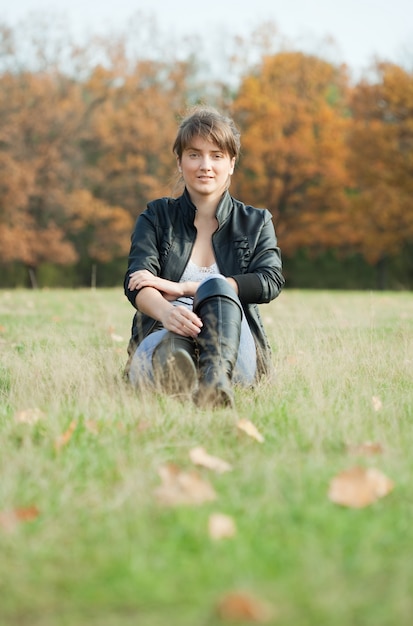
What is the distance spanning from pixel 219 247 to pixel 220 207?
0.66ft

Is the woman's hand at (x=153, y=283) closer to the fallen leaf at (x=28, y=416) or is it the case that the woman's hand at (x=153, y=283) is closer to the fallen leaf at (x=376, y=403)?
the fallen leaf at (x=28, y=416)

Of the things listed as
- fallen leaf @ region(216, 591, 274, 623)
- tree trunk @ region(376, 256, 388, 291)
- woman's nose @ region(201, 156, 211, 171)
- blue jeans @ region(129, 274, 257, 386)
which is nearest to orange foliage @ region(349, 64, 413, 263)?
tree trunk @ region(376, 256, 388, 291)

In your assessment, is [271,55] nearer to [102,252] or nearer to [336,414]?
[102,252]

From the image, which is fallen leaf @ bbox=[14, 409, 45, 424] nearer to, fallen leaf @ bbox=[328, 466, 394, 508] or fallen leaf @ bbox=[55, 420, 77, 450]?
fallen leaf @ bbox=[55, 420, 77, 450]

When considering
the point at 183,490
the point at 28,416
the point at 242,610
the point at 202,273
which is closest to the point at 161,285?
the point at 202,273

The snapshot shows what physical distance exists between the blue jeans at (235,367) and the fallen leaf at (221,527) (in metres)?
1.38

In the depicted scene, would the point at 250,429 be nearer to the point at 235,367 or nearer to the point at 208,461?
the point at 208,461

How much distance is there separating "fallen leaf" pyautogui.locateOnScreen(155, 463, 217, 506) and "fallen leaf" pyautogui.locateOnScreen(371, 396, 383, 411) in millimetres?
1239

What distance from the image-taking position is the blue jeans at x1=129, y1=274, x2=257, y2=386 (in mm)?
3295

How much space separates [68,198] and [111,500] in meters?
20.7

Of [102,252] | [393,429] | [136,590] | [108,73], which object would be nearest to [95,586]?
[136,590]

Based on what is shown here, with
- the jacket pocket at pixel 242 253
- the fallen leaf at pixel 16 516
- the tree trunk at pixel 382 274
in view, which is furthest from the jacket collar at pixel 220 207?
the tree trunk at pixel 382 274

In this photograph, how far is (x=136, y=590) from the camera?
1562mm

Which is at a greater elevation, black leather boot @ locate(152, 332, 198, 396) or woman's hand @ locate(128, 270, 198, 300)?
woman's hand @ locate(128, 270, 198, 300)
